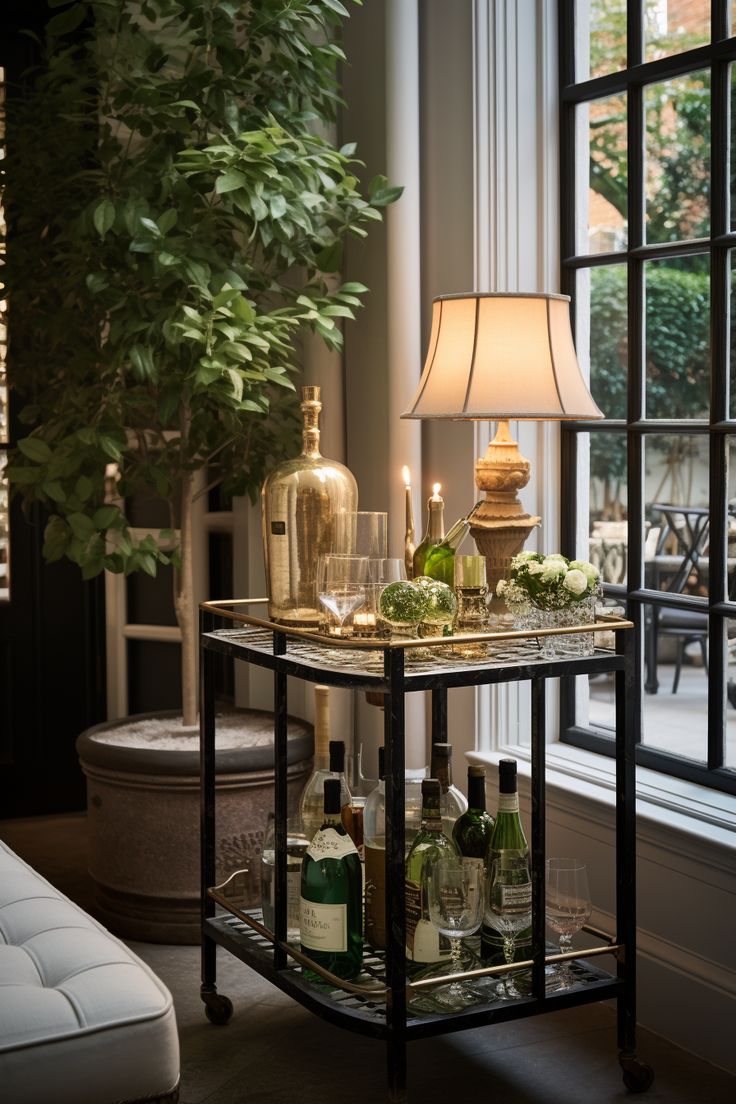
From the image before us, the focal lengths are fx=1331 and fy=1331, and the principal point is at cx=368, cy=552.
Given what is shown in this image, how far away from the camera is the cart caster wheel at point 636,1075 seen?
8.04 ft

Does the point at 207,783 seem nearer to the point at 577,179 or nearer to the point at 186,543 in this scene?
the point at 186,543

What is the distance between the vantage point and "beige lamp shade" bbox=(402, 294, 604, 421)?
2.40 metres

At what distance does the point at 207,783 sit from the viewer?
9.23 feet

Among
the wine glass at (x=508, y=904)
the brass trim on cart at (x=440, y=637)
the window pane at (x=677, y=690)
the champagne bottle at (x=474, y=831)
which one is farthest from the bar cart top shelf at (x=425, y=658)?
the window pane at (x=677, y=690)

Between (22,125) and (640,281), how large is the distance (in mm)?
1607

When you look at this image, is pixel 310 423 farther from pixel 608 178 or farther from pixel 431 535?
pixel 608 178

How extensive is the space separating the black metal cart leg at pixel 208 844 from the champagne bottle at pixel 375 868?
443mm

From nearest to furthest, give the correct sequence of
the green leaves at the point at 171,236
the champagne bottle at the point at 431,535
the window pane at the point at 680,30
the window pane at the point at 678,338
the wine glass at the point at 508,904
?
the wine glass at the point at 508,904 → the champagne bottle at the point at 431,535 → the green leaves at the point at 171,236 → the window pane at the point at 680,30 → the window pane at the point at 678,338

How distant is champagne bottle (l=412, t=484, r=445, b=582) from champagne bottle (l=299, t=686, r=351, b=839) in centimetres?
32

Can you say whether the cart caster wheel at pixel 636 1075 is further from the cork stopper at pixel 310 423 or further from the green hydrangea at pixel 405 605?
the cork stopper at pixel 310 423

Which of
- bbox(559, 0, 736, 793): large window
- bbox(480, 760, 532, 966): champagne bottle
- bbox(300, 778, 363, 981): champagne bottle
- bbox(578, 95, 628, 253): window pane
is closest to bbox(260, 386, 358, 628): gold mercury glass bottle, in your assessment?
bbox(300, 778, 363, 981): champagne bottle

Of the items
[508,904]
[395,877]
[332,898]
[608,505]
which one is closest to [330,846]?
[332,898]

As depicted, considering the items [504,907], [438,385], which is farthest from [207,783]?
[438,385]

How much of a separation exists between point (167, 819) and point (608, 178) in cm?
656
